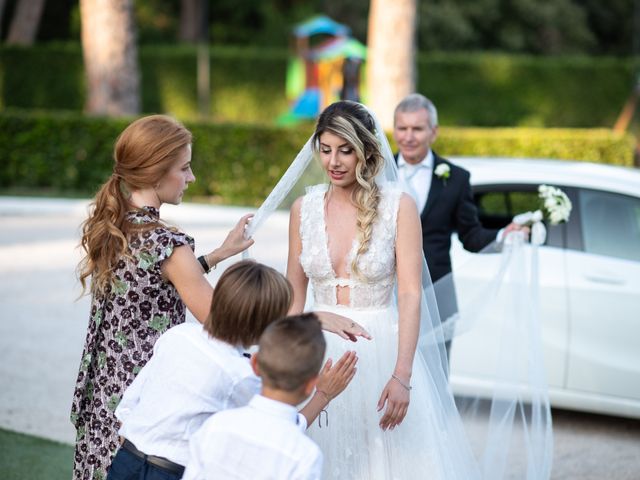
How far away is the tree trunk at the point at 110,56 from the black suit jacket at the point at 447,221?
14.4 m

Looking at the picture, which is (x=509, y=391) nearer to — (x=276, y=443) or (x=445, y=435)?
(x=445, y=435)

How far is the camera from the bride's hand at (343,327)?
11.2 feet

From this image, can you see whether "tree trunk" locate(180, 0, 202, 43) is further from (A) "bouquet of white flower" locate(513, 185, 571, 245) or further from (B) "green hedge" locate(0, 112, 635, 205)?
(A) "bouquet of white flower" locate(513, 185, 571, 245)

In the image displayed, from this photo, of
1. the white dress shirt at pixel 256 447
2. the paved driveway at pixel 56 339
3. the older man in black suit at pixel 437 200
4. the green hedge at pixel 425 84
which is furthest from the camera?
the green hedge at pixel 425 84

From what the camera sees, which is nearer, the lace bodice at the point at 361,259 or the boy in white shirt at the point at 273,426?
the boy in white shirt at the point at 273,426

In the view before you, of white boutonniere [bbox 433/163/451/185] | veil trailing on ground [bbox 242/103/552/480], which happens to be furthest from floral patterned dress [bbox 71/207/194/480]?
white boutonniere [bbox 433/163/451/185]

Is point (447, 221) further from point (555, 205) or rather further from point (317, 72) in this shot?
point (317, 72)

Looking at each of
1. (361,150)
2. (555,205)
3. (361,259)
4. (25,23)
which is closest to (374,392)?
(361,259)

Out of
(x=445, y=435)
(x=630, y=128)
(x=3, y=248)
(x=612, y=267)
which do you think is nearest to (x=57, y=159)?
(x=3, y=248)

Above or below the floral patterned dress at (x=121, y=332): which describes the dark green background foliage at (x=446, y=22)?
above

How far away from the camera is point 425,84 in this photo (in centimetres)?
3372

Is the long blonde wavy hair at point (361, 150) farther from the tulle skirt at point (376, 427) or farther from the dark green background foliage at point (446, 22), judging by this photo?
the dark green background foliage at point (446, 22)

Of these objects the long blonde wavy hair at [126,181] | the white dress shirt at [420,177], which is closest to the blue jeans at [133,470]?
the long blonde wavy hair at [126,181]

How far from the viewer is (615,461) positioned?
5.76m
